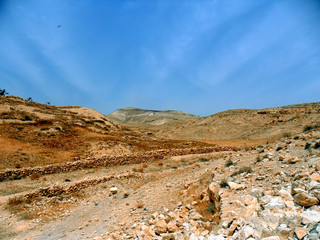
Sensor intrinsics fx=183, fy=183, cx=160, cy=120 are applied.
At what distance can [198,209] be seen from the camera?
6918 mm

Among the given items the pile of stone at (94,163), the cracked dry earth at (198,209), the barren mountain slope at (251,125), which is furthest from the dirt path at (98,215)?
the barren mountain slope at (251,125)

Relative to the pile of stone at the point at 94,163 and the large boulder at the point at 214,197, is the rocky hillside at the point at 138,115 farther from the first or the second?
the large boulder at the point at 214,197

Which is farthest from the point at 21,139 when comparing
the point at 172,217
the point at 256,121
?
the point at 256,121

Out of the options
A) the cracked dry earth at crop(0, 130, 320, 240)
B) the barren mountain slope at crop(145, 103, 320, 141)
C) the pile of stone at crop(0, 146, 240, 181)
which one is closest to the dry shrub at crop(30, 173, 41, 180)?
the pile of stone at crop(0, 146, 240, 181)

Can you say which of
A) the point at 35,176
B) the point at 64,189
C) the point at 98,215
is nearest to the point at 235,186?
the point at 98,215

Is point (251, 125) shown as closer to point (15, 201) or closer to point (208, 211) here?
point (208, 211)

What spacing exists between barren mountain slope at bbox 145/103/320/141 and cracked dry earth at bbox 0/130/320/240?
33.9 metres

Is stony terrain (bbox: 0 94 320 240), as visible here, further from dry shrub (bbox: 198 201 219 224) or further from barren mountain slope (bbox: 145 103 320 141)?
barren mountain slope (bbox: 145 103 320 141)

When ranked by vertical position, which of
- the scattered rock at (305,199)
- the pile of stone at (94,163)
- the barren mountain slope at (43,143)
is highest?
the barren mountain slope at (43,143)

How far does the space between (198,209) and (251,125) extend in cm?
4659

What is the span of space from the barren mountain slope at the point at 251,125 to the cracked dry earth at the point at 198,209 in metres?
33.9

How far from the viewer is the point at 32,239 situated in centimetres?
786

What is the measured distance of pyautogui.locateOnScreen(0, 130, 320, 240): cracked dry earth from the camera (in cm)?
445

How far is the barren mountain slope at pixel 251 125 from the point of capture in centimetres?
3869
